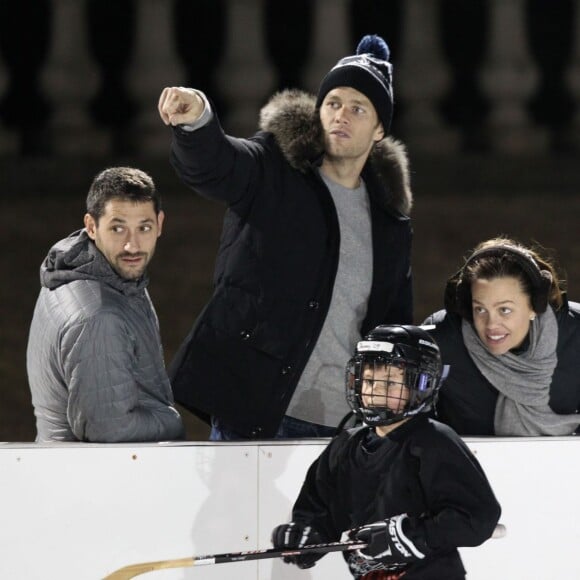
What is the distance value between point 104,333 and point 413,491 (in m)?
0.58

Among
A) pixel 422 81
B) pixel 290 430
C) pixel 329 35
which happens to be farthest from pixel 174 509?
pixel 422 81

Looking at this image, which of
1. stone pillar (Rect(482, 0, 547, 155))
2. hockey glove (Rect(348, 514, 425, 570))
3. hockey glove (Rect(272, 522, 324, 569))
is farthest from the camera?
stone pillar (Rect(482, 0, 547, 155))

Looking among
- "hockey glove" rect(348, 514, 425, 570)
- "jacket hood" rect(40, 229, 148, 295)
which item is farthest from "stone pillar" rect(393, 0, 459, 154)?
"hockey glove" rect(348, 514, 425, 570)

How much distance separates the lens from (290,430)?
2566 mm

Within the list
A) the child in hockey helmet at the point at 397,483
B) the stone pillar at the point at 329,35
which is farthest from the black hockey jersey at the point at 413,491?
the stone pillar at the point at 329,35

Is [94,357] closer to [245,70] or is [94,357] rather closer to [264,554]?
[264,554]

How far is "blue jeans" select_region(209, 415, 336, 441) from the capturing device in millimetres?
2543

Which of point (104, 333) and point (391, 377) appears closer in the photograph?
point (391, 377)

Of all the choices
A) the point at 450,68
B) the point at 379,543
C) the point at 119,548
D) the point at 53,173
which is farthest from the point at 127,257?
the point at 450,68

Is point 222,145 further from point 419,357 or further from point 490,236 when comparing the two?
point 490,236

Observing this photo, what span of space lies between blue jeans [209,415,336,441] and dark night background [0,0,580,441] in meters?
2.63

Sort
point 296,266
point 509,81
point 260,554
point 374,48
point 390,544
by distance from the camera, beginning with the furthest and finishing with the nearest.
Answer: point 509,81
point 374,48
point 296,266
point 260,554
point 390,544

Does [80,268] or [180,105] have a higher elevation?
[180,105]

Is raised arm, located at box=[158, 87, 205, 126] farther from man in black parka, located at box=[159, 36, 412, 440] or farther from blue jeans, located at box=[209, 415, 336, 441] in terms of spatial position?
blue jeans, located at box=[209, 415, 336, 441]
